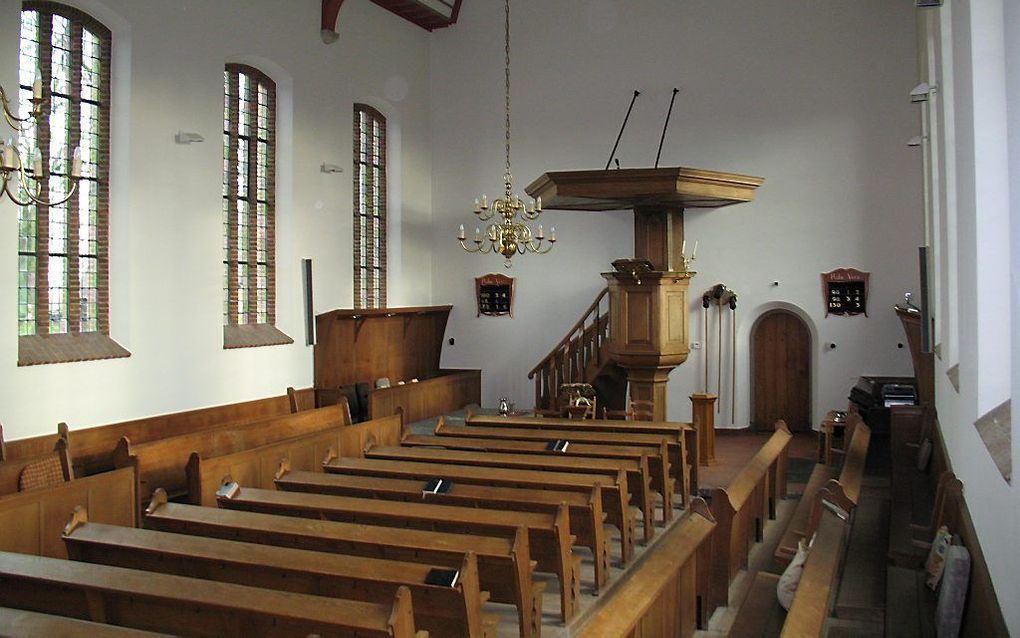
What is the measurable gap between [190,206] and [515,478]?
594 cm

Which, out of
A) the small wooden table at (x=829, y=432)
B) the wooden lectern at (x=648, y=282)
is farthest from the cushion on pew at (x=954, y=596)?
the wooden lectern at (x=648, y=282)

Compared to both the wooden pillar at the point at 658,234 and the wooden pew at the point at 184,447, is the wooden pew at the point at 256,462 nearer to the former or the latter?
the wooden pew at the point at 184,447

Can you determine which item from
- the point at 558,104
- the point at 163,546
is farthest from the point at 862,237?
the point at 163,546

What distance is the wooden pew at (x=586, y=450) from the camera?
327 inches

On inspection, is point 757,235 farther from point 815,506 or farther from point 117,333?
point 117,333

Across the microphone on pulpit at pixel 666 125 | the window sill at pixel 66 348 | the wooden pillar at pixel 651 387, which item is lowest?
the wooden pillar at pixel 651 387

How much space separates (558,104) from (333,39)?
13.8 ft

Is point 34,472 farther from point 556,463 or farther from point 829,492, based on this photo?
point 829,492

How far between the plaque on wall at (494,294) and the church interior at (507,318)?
0.06m

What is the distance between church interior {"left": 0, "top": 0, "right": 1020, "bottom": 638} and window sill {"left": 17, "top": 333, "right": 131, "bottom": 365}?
0.15ft

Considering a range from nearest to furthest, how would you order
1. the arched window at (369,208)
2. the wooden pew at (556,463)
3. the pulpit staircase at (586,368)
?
1. the wooden pew at (556,463)
2. the pulpit staircase at (586,368)
3. the arched window at (369,208)

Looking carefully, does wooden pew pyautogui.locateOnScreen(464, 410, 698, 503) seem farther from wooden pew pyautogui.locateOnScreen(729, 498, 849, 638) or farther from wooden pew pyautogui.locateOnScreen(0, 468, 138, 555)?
wooden pew pyautogui.locateOnScreen(0, 468, 138, 555)

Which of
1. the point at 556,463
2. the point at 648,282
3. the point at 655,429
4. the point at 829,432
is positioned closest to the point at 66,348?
the point at 556,463

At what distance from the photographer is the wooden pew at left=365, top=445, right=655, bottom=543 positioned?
7758 millimetres
